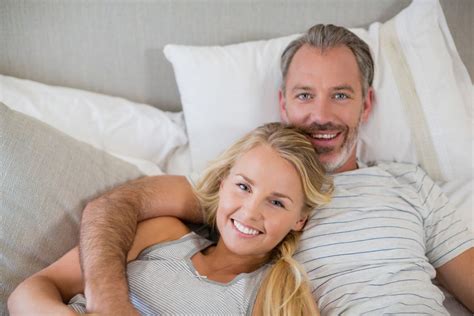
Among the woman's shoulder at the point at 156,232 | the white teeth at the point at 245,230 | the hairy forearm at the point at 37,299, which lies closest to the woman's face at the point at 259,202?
the white teeth at the point at 245,230

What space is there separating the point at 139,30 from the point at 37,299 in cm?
91

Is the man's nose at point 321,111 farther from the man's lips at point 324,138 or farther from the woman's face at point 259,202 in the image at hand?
the woman's face at point 259,202

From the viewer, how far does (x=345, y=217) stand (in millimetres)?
1268

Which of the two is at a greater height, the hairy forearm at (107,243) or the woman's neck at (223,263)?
the hairy forearm at (107,243)

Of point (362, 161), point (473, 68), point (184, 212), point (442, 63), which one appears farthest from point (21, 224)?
point (473, 68)

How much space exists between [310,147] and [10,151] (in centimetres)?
70

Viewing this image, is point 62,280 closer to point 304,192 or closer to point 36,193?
point 36,193

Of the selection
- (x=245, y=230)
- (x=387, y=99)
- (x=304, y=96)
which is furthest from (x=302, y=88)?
(x=245, y=230)

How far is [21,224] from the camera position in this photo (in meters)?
1.12

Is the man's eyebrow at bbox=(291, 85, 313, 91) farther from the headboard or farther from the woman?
the headboard

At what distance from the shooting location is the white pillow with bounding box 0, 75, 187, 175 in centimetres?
144

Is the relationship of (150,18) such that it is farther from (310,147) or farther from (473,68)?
(473,68)

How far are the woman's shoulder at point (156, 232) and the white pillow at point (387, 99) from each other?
288 mm

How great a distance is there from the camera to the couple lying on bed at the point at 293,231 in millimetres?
1108
